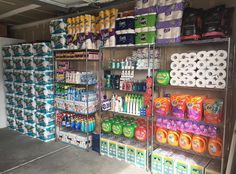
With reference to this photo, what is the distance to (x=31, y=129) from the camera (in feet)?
14.8

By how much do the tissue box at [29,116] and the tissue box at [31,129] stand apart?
73 mm

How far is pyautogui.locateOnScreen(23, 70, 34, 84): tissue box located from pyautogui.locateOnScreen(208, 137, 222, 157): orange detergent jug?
3657 mm

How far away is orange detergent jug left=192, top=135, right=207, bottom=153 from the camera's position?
8.72ft

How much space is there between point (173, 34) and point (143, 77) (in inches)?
37.1

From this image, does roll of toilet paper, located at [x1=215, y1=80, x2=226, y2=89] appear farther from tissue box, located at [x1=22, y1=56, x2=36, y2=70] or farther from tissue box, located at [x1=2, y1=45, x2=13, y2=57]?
tissue box, located at [x1=2, y1=45, x2=13, y2=57]

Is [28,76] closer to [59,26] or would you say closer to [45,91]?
[45,91]

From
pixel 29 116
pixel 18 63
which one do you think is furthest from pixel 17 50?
pixel 29 116

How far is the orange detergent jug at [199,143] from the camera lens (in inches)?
105

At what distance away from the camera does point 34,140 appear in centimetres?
433

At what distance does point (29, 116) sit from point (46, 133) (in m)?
0.67

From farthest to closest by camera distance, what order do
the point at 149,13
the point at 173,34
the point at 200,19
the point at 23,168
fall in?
the point at 23,168 < the point at 149,13 < the point at 173,34 < the point at 200,19

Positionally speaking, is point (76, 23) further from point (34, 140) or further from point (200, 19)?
point (34, 140)

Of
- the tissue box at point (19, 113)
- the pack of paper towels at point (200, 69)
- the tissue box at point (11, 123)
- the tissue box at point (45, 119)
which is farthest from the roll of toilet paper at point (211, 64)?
the tissue box at point (11, 123)

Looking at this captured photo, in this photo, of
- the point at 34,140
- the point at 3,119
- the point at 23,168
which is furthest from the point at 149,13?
the point at 3,119
